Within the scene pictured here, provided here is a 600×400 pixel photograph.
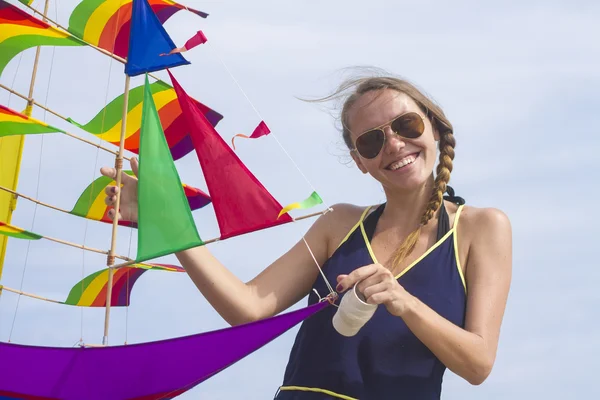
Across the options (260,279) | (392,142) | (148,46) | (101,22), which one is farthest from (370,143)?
(101,22)

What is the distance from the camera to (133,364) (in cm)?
391

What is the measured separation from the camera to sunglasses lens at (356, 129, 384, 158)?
346cm

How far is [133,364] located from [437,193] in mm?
1479

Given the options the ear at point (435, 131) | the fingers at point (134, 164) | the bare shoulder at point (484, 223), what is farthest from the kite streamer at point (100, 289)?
the bare shoulder at point (484, 223)

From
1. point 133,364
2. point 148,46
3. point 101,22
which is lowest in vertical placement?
point 133,364

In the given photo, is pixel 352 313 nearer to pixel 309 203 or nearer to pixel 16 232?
pixel 309 203

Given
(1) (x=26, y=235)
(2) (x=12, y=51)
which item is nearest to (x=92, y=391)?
(2) (x=12, y=51)

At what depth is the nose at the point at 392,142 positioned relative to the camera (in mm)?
3400

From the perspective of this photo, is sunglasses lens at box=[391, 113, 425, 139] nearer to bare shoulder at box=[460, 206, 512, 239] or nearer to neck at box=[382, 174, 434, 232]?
neck at box=[382, 174, 434, 232]

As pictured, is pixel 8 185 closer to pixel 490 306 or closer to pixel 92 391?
pixel 92 391

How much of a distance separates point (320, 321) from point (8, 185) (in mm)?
16369

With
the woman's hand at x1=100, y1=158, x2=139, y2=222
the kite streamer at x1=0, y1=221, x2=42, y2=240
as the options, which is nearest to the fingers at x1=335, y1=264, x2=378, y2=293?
the woman's hand at x1=100, y1=158, x2=139, y2=222

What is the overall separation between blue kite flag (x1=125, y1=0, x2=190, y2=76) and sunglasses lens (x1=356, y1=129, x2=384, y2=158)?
1721 millimetres

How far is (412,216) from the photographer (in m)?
3.48
